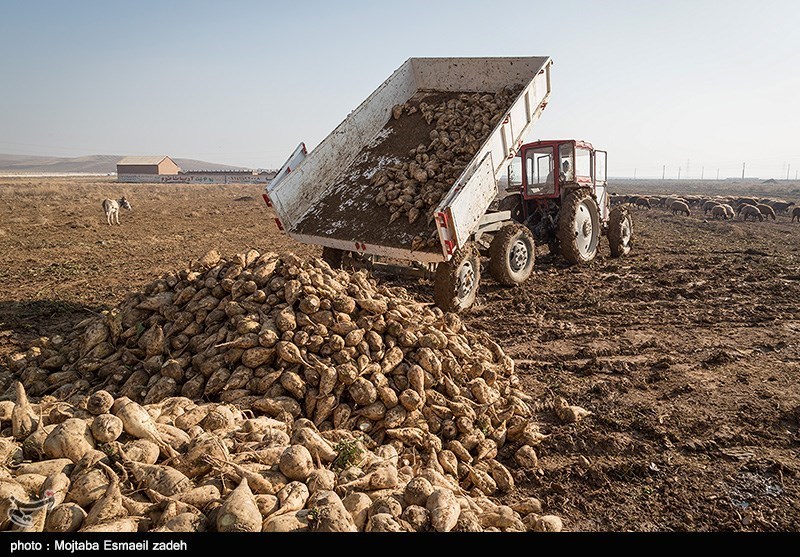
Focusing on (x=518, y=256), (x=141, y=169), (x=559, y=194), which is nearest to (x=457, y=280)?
(x=518, y=256)

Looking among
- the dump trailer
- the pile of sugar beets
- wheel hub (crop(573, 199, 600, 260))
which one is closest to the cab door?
wheel hub (crop(573, 199, 600, 260))

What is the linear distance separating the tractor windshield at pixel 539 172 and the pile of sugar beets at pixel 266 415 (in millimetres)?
5750

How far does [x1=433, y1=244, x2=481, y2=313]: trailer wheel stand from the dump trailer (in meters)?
0.01

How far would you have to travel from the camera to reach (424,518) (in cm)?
247

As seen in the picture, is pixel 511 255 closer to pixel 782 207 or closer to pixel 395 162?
pixel 395 162

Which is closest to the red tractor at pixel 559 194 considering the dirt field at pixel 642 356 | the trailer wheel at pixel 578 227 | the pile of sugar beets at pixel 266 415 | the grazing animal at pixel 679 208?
the trailer wheel at pixel 578 227

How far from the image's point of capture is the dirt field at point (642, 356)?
11.4 ft

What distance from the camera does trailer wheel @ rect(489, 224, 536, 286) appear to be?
8.09 metres

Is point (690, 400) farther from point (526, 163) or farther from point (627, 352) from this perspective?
point (526, 163)

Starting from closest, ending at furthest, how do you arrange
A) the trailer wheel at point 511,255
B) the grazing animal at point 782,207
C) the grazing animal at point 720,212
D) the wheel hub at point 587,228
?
1. the trailer wheel at point 511,255
2. the wheel hub at point 587,228
3. the grazing animal at point 720,212
4. the grazing animal at point 782,207

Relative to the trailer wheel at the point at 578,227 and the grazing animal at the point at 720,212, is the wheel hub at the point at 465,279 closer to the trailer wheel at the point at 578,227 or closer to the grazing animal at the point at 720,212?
the trailer wheel at the point at 578,227

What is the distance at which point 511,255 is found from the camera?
27.6 ft

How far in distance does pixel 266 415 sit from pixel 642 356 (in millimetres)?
4312
